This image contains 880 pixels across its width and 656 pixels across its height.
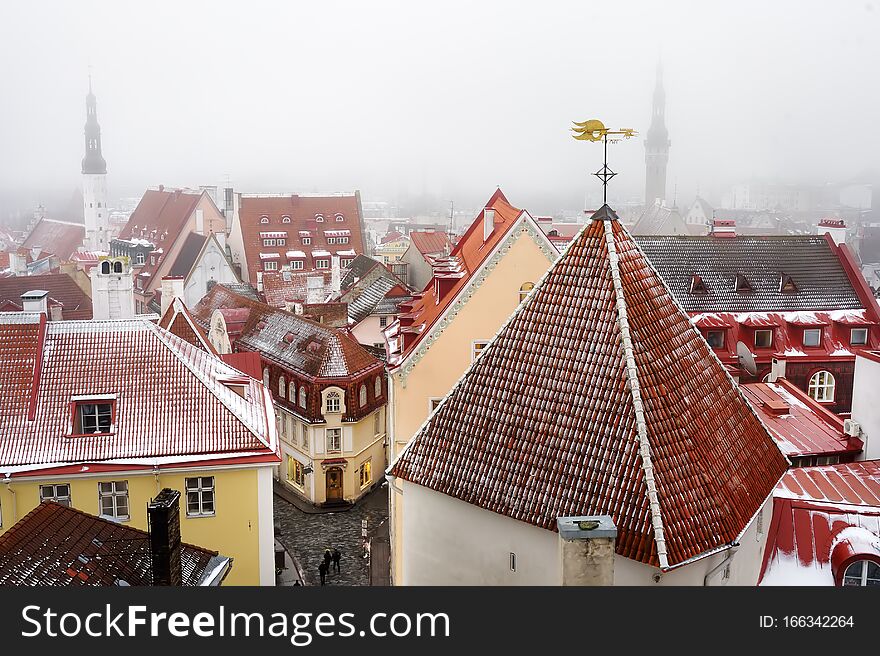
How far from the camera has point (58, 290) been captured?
2097cm

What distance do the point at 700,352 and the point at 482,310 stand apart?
15.3 ft

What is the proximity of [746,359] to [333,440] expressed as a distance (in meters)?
6.77

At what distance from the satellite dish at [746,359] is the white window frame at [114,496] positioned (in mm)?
8677

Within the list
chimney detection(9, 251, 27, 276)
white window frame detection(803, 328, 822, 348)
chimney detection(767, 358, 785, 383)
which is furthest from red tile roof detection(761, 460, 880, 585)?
chimney detection(9, 251, 27, 276)

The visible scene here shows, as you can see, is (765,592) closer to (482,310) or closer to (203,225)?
(482,310)

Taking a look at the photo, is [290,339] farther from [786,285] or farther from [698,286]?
[786,285]

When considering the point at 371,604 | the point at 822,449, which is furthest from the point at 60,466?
the point at 822,449

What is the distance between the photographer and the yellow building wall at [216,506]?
8.61 m

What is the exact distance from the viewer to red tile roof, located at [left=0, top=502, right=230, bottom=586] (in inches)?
235

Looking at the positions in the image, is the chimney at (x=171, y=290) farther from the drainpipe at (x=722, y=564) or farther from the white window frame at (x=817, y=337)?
the drainpipe at (x=722, y=564)

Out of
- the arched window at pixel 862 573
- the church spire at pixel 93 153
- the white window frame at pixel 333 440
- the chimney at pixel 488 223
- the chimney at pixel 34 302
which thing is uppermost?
the church spire at pixel 93 153

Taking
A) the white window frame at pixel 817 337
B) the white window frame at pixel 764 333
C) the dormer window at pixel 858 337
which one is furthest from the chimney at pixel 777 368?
the dormer window at pixel 858 337

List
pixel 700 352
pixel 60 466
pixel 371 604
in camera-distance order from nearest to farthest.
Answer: pixel 371 604 < pixel 700 352 < pixel 60 466

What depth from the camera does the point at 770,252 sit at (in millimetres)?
15672
